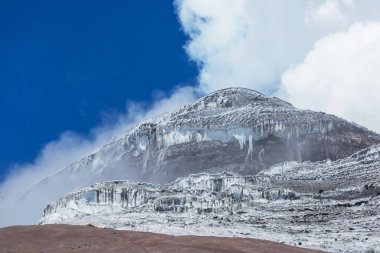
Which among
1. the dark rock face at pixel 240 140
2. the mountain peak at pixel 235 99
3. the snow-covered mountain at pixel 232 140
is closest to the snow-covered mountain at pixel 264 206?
the dark rock face at pixel 240 140

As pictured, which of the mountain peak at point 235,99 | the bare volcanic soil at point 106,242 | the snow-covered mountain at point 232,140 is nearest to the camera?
the bare volcanic soil at point 106,242

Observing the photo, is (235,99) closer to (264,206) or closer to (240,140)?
(240,140)

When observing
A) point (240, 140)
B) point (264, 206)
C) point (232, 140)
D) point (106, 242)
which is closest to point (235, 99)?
point (232, 140)

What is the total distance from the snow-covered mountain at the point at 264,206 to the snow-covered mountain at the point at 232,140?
11.2 metres

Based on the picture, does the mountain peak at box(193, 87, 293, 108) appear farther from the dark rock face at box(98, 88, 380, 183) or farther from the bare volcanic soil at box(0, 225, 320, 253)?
the bare volcanic soil at box(0, 225, 320, 253)

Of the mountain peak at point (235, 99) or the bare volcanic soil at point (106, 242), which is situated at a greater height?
the mountain peak at point (235, 99)

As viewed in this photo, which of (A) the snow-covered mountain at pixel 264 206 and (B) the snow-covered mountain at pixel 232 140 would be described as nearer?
(A) the snow-covered mountain at pixel 264 206

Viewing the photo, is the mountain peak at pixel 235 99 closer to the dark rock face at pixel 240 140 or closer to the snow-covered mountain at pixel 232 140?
the snow-covered mountain at pixel 232 140

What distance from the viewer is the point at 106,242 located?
145ft

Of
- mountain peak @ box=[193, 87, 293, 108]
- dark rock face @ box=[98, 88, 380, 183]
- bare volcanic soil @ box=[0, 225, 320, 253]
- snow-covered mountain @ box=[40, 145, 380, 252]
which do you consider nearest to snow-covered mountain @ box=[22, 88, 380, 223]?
dark rock face @ box=[98, 88, 380, 183]

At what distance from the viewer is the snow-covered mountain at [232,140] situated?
364 ft

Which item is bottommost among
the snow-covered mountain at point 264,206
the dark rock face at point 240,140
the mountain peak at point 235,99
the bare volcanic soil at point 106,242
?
the bare volcanic soil at point 106,242

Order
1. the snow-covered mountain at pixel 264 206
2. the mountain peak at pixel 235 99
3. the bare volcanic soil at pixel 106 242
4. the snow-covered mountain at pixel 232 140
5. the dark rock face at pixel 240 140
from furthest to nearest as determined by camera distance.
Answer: the mountain peak at pixel 235 99 → the snow-covered mountain at pixel 232 140 → the dark rock face at pixel 240 140 → the snow-covered mountain at pixel 264 206 → the bare volcanic soil at pixel 106 242

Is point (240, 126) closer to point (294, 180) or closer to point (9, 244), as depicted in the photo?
point (294, 180)
